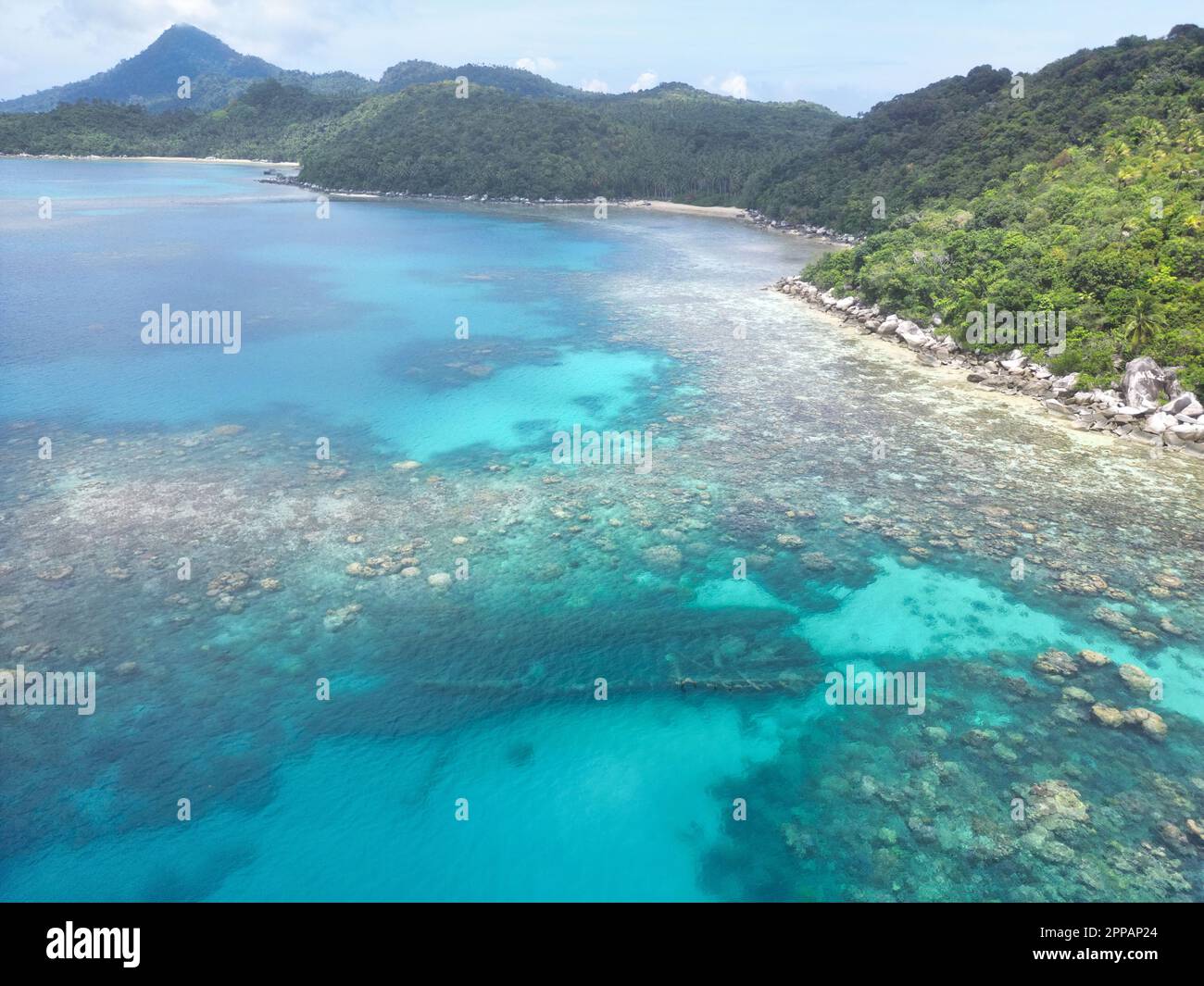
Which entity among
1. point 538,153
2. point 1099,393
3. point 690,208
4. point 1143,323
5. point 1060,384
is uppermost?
point 538,153

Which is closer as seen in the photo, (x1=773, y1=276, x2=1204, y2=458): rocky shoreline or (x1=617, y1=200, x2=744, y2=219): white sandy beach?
(x1=773, y1=276, x2=1204, y2=458): rocky shoreline

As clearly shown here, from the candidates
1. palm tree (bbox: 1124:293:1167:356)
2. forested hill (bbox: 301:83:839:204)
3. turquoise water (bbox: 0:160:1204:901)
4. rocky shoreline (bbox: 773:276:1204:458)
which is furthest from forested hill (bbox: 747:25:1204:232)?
turquoise water (bbox: 0:160:1204:901)

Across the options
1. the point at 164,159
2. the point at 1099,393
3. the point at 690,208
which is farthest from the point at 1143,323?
the point at 164,159

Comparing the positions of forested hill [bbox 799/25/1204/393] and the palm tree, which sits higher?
forested hill [bbox 799/25/1204/393]

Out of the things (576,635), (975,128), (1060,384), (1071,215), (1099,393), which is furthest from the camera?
(975,128)

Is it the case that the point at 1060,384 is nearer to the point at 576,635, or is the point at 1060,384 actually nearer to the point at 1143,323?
the point at 1143,323

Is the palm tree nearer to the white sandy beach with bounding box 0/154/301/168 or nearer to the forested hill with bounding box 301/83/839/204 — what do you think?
the forested hill with bounding box 301/83/839/204

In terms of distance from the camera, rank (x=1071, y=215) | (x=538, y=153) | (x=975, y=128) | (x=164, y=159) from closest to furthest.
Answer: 1. (x=1071, y=215)
2. (x=975, y=128)
3. (x=538, y=153)
4. (x=164, y=159)
